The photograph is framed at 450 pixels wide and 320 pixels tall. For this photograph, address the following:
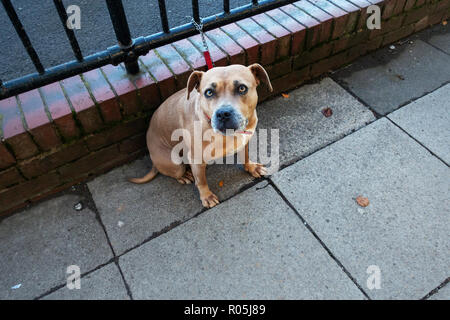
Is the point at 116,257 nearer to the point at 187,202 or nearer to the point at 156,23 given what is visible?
the point at 187,202

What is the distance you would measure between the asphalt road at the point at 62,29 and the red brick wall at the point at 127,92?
2.53ft

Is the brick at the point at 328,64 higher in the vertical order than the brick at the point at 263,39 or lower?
lower

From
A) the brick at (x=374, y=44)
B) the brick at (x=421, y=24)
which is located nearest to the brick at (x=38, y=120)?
the brick at (x=374, y=44)

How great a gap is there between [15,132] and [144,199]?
3.55 ft

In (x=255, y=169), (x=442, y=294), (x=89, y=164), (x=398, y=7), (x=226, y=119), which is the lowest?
(x=442, y=294)

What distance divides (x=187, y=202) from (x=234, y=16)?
166 cm

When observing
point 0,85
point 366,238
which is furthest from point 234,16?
point 366,238

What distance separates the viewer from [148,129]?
8.95ft

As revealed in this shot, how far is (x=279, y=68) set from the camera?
3.19 metres

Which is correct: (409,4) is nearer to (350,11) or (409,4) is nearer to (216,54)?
(350,11)

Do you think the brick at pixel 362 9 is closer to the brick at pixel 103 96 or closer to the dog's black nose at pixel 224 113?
the dog's black nose at pixel 224 113

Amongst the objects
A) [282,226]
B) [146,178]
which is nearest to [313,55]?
[282,226]

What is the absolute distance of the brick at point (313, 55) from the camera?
326 centimetres
